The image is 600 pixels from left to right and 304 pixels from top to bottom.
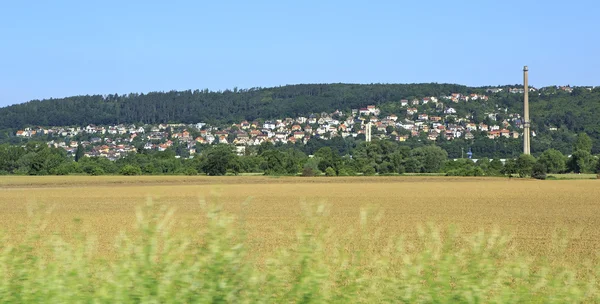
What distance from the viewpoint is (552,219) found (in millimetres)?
34156

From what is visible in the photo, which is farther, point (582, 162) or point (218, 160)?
point (582, 162)

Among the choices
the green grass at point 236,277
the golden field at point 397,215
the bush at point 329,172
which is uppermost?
the green grass at point 236,277

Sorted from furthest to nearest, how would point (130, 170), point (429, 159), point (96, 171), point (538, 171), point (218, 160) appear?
point (429, 159) → point (96, 171) → point (130, 170) → point (218, 160) → point (538, 171)

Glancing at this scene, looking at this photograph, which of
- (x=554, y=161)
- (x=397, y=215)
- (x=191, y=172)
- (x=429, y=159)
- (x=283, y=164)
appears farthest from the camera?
(x=554, y=161)

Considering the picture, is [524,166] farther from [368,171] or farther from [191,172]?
[191,172]

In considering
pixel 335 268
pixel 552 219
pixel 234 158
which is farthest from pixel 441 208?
pixel 234 158

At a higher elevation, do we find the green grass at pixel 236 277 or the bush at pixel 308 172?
the green grass at pixel 236 277

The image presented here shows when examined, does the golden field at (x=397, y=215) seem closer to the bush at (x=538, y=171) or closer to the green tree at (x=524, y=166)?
the bush at (x=538, y=171)

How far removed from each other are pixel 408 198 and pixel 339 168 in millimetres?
51757

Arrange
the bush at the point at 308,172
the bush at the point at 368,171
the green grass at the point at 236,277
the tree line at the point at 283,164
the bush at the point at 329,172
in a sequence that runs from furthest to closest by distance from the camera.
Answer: the bush at the point at 368,171
the bush at the point at 329,172
the bush at the point at 308,172
the tree line at the point at 283,164
the green grass at the point at 236,277

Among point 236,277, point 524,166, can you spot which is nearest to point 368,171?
point 524,166

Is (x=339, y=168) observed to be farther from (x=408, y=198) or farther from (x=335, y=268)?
(x=335, y=268)

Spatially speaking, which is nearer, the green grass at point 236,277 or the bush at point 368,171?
the green grass at point 236,277

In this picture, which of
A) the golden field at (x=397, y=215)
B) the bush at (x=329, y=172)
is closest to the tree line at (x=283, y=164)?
the bush at (x=329, y=172)
